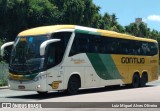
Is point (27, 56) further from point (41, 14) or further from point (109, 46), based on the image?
point (41, 14)

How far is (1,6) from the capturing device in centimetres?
4278

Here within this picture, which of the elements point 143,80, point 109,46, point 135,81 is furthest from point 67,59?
point 143,80

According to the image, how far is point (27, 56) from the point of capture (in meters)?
20.2

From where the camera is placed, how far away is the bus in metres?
20.0

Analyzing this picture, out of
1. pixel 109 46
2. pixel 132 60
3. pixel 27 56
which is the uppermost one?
pixel 109 46

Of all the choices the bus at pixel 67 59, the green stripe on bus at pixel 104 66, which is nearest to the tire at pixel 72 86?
the bus at pixel 67 59

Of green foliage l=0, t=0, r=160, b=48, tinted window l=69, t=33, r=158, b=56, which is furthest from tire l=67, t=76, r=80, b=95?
green foliage l=0, t=0, r=160, b=48

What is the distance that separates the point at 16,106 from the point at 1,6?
2834 centimetres

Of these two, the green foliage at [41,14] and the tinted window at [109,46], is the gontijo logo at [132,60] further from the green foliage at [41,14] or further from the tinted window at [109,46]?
the green foliage at [41,14]

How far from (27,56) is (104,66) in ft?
20.2

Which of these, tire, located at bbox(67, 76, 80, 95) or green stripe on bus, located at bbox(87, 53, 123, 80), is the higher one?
green stripe on bus, located at bbox(87, 53, 123, 80)

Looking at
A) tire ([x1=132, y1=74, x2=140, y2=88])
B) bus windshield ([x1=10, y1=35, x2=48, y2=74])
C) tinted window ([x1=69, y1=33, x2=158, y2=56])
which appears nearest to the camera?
bus windshield ([x1=10, y1=35, x2=48, y2=74])

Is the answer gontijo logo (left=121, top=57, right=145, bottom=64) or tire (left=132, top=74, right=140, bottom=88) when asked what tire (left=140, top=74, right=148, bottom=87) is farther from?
gontijo logo (left=121, top=57, right=145, bottom=64)

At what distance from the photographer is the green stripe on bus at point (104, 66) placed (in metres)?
23.8
